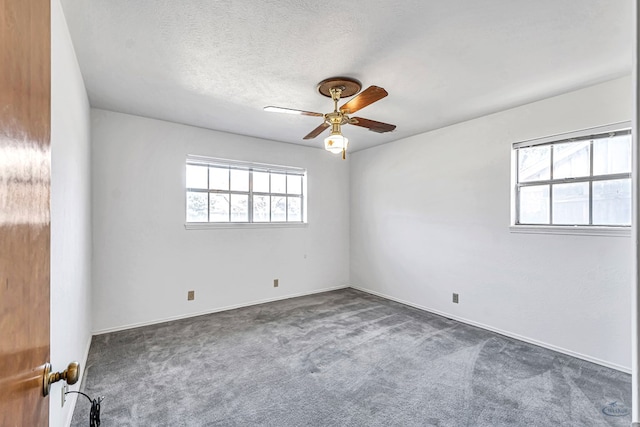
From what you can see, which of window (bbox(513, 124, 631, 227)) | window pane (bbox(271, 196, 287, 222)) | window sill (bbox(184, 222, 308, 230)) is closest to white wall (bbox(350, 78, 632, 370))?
window (bbox(513, 124, 631, 227))

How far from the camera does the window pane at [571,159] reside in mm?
2832

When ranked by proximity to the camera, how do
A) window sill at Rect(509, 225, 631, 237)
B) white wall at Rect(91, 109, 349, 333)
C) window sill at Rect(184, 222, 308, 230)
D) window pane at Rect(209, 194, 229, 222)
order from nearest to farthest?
window sill at Rect(509, 225, 631, 237) < white wall at Rect(91, 109, 349, 333) < window sill at Rect(184, 222, 308, 230) < window pane at Rect(209, 194, 229, 222)

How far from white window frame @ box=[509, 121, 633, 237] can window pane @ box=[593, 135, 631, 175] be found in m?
0.06

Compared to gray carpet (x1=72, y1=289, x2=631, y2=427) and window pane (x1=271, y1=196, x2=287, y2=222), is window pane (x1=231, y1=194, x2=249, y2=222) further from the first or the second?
gray carpet (x1=72, y1=289, x2=631, y2=427)

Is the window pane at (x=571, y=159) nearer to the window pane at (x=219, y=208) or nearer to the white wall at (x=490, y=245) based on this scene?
the white wall at (x=490, y=245)

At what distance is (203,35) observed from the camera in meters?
1.95

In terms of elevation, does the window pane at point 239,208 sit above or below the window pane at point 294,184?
below

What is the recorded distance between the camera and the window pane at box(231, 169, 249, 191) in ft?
14.2

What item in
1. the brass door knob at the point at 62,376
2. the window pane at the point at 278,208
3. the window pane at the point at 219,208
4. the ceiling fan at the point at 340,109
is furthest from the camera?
the window pane at the point at 278,208

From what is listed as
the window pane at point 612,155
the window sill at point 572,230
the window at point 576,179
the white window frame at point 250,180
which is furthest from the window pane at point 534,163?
the white window frame at point 250,180

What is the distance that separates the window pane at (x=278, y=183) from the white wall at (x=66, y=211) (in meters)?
2.42

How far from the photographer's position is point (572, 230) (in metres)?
2.82

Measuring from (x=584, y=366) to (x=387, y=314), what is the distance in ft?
6.46

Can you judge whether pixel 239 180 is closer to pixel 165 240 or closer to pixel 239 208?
pixel 239 208
